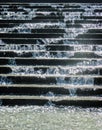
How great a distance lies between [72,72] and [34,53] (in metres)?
0.98

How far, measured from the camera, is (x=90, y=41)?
8055mm

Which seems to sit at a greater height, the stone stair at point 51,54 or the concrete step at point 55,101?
the stone stair at point 51,54

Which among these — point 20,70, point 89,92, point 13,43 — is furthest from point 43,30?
point 89,92

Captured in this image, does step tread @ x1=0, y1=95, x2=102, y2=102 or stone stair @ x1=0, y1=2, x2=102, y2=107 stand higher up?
stone stair @ x1=0, y1=2, x2=102, y2=107

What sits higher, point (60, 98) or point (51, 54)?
point (51, 54)

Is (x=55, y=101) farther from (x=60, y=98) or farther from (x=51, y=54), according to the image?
(x=51, y=54)

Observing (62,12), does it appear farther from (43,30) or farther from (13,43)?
(13,43)

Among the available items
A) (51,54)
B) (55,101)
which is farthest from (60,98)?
(51,54)

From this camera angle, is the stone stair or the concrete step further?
the stone stair

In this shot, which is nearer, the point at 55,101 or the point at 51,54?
the point at 55,101

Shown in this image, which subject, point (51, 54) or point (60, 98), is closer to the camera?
point (60, 98)

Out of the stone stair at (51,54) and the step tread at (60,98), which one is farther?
the stone stair at (51,54)

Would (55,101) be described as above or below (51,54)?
below

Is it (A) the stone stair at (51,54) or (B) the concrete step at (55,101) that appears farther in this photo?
(A) the stone stair at (51,54)
